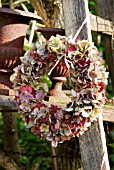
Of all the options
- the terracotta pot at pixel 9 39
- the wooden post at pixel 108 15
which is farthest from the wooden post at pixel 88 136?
the wooden post at pixel 108 15

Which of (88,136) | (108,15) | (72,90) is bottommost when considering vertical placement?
(88,136)


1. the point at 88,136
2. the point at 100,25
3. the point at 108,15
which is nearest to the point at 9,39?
the point at 100,25

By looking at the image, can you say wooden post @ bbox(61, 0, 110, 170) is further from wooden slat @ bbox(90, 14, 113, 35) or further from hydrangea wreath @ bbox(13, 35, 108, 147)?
wooden slat @ bbox(90, 14, 113, 35)

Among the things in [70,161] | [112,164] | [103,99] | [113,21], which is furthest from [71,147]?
[112,164]

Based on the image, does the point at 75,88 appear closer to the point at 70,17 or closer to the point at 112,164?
the point at 70,17

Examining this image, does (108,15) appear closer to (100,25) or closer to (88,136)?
(100,25)

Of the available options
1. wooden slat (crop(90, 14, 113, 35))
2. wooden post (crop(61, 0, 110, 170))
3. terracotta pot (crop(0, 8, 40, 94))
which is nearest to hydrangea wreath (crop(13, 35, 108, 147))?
wooden post (crop(61, 0, 110, 170))
